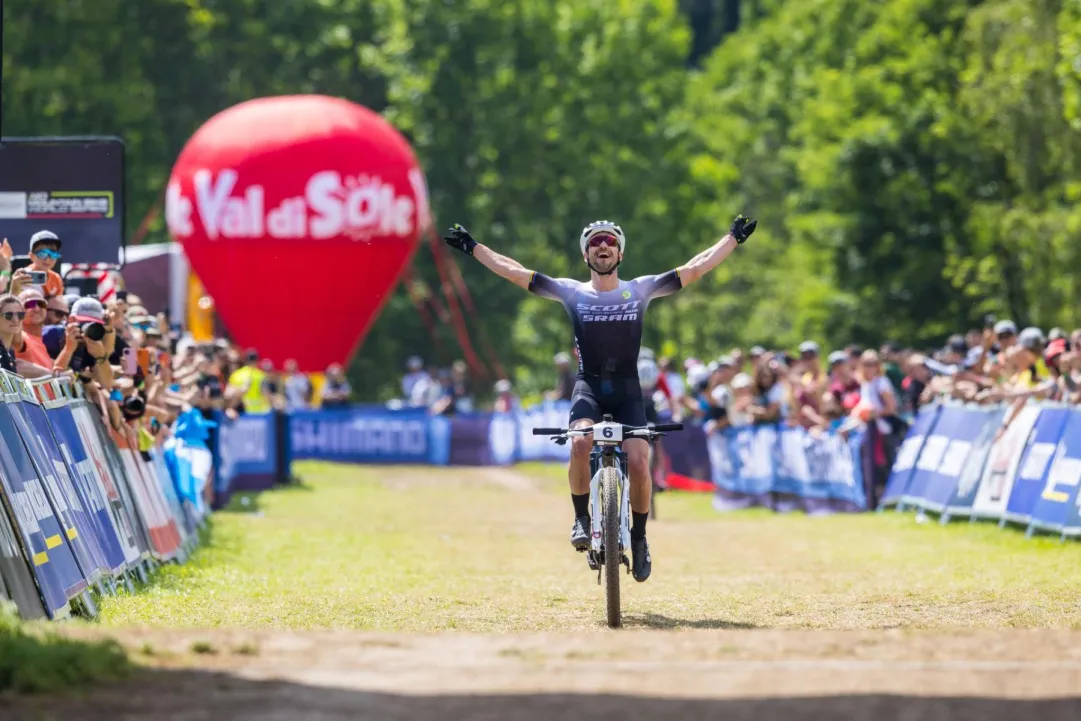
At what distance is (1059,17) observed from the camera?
40375mm

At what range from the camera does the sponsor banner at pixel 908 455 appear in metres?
23.4

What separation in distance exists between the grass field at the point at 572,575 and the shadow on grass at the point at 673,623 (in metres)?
0.02

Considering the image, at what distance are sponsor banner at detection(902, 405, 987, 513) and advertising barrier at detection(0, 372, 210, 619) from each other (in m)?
8.93

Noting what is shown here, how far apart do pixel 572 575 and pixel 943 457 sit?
309 inches

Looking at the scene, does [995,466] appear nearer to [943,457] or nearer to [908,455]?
[943,457]

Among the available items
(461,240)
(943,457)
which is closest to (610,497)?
(461,240)

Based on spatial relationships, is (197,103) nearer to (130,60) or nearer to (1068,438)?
(130,60)

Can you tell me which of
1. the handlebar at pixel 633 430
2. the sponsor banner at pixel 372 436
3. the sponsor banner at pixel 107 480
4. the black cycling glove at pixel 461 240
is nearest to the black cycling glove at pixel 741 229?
the handlebar at pixel 633 430

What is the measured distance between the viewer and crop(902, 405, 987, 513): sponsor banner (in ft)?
71.0

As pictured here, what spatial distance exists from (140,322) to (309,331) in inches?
1083

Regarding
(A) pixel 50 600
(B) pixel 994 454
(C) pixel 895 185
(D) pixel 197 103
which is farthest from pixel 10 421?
(D) pixel 197 103

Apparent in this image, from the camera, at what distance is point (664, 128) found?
2579 inches

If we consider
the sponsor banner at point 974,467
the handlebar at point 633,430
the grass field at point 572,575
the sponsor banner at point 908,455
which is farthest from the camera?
the sponsor banner at point 908,455

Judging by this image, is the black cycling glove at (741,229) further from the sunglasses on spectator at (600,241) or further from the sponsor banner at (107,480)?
the sponsor banner at (107,480)
